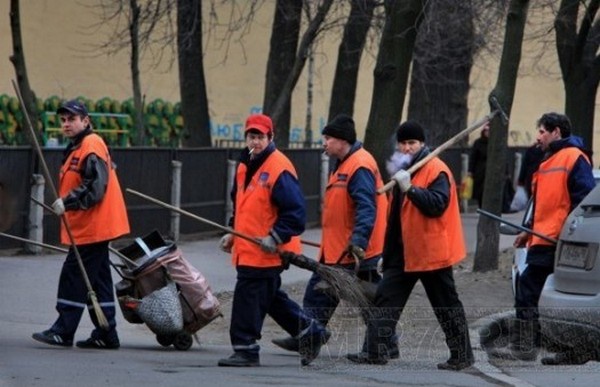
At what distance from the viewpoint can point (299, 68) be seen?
2016 centimetres

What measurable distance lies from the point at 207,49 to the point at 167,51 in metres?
1.35

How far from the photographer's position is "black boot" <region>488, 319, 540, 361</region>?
1094cm

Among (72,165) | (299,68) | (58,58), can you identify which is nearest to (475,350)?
(72,165)

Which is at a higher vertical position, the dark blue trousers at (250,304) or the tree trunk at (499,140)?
the tree trunk at (499,140)

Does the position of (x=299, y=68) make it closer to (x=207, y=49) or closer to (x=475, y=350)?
(x=475, y=350)

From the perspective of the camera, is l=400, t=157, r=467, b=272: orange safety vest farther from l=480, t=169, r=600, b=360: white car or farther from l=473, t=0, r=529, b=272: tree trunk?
l=473, t=0, r=529, b=272: tree trunk

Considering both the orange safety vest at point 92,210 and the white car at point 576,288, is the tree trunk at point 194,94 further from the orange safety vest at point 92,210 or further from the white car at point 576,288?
the white car at point 576,288

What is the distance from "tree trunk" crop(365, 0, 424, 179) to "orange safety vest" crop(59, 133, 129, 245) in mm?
5337

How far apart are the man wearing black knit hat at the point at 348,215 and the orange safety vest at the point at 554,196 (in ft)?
3.69

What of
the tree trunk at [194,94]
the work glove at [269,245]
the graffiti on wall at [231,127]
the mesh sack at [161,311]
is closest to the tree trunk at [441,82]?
the tree trunk at [194,94]

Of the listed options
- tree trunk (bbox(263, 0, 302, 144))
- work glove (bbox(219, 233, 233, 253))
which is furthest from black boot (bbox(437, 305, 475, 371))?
tree trunk (bbox(263, 0, 302, 144))

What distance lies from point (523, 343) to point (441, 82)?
709 inches

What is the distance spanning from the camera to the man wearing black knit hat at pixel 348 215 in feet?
34.2

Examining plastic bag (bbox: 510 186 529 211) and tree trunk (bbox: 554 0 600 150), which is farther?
tree trunk (bbox: 554 0 600 150)
